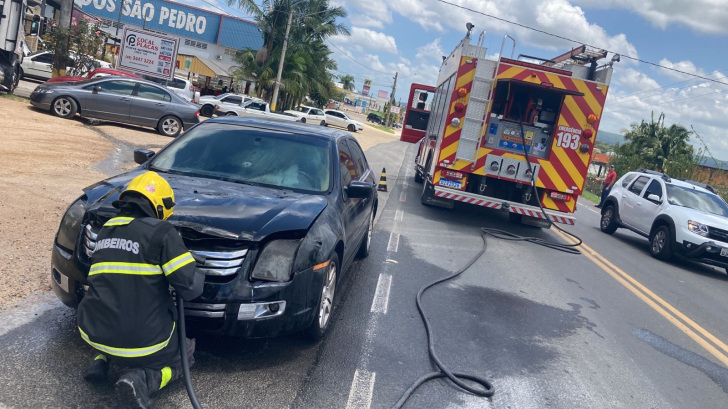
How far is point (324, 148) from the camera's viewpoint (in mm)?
5848

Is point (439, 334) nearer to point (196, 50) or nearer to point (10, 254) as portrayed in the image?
point (10, 254)

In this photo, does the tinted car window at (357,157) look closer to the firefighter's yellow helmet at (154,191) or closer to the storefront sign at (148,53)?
the firefighter's yellow helmet at (154,191)

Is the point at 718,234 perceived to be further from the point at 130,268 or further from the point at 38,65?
the point at 38,65

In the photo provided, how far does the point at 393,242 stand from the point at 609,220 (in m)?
8.04

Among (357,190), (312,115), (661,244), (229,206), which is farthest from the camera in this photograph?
(312,115)

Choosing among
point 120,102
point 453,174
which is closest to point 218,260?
point 453,174

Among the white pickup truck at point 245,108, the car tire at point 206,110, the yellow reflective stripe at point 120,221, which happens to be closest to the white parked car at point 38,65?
the car tire at point 206,110

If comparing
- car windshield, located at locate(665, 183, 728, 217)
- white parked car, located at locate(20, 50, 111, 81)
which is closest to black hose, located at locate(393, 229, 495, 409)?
car windshield, located at locate(665, 183, 728, 217)

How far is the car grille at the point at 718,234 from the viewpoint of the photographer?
11078 mm

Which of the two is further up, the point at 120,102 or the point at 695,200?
the point at 695,200

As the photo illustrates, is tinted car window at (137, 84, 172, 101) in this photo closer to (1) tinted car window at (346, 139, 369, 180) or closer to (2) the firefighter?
(1) tinted car window at (346, 139, 369, 180)

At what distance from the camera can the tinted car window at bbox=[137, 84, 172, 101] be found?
685 inches

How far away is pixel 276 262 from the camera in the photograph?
160 inches

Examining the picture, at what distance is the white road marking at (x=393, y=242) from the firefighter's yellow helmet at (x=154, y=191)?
547cm
